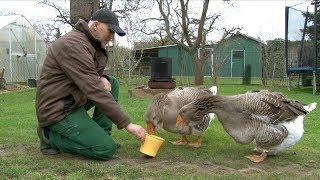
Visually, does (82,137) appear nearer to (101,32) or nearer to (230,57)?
(101,32)

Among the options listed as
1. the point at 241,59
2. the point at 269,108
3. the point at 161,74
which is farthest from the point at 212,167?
the point at 241,59

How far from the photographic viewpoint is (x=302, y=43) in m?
16.9

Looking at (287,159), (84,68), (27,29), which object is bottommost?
(287,159)

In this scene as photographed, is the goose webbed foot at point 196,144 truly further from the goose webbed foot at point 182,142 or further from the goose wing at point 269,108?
the goose wing at point 269,108

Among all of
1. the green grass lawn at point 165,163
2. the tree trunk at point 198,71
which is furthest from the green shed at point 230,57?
the green grass lawn at point 165,163

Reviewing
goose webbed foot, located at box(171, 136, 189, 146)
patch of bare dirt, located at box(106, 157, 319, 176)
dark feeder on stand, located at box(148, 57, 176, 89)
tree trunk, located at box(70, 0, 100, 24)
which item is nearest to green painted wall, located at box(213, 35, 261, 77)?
dark feeder on stand, located at box(148, 57, 176, 89)

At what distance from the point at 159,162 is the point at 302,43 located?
13295mm

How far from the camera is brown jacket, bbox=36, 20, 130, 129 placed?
465 centimetres

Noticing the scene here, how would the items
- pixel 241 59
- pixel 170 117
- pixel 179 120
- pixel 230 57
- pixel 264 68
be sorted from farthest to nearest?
1. pixel 241 59
2. pixel 230 57
3. pixel 264 68
4. pixel 170 117
5. pixel 179 120

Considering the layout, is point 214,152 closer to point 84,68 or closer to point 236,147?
point 236,147

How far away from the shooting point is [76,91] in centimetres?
492

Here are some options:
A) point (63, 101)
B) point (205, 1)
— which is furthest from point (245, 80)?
point (63, 101)

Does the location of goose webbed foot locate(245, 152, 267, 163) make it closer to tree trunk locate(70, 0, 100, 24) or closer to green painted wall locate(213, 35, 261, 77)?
tree trunk locate(70, 0, 100, 24)

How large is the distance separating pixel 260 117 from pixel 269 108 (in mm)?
145
